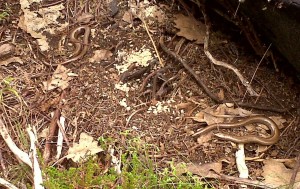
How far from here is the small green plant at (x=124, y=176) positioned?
293cm

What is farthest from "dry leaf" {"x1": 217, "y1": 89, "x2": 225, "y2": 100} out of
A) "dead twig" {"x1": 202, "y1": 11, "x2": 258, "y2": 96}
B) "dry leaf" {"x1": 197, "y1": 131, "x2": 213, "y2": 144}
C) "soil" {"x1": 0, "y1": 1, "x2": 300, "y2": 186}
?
"dry leaf" {"x1": 197, "y1": 131, "x2": 213, "y2": 144}

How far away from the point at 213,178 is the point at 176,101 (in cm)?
72

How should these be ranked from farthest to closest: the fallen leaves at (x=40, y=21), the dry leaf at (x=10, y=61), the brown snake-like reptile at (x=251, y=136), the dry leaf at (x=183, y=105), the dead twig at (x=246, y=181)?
the fallen leaves at (x=40, y=21) < the dry leaf at (x=10, y=61) < the dry leaf at (x=183, y=105) < the brown snake-like reptile at (x=251, y=136) < the dead twig at (x=246, y=181)

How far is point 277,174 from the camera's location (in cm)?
321

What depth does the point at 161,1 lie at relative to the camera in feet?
14.2

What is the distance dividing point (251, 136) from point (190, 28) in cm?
114

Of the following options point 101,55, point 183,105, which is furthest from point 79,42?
point 183,105

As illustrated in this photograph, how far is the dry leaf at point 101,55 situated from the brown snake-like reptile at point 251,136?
3.59 ft

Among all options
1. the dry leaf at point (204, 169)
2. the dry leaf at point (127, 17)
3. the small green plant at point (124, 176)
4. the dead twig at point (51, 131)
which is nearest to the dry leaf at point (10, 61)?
the dead twig at point (51, 131)

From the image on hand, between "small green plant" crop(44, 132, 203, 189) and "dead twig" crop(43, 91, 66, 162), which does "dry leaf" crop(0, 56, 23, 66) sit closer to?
"dead twig" crop(43, 91, 66, 162)

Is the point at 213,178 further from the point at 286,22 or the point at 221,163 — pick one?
the point at 286,22

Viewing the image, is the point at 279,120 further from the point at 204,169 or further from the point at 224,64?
the point at 204,169

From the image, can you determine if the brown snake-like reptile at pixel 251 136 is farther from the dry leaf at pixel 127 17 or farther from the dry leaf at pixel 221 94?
the dry leaf at pixel 127 17

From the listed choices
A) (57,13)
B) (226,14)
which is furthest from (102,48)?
(226,14)
